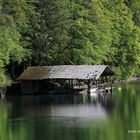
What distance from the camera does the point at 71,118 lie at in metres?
45.5

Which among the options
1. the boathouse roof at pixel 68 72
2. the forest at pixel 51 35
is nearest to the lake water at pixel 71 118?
the boathouse roof at pixel 68 72

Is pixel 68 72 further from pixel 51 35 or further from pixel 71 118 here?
pixel 71 118

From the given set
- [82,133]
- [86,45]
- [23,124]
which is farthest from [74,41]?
[82,133]

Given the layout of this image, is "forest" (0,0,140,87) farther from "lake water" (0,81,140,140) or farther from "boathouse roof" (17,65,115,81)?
"lake water" (0,81,140,140)

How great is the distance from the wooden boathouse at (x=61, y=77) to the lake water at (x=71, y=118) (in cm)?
592

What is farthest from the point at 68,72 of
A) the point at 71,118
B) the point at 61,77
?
the point at 71,118

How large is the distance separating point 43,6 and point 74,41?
7.53m

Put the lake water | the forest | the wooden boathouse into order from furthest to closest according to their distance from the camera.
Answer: the forest, the wooden boathouse, the lake water

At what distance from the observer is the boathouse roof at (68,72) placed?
235 feet

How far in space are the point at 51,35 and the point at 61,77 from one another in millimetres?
11526

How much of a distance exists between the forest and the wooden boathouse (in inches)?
102

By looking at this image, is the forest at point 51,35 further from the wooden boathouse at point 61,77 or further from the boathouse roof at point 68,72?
the boathouse roof at point 68,72

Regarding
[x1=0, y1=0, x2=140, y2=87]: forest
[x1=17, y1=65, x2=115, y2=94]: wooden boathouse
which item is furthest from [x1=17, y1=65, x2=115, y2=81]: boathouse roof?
[x1=0, y1=0, x2=140, y2=87]: forest

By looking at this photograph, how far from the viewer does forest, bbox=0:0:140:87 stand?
7444 centimetres
